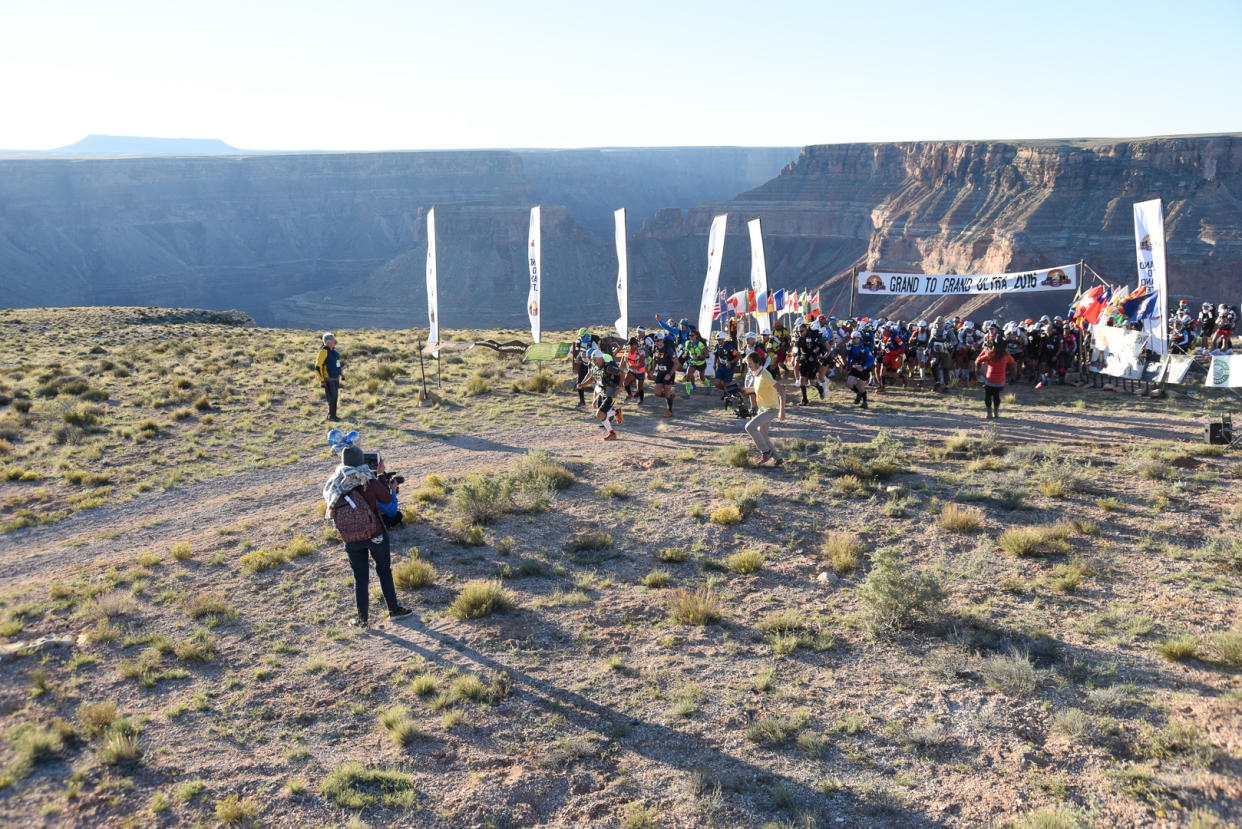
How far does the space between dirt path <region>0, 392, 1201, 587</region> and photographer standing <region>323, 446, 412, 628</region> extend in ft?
13.4

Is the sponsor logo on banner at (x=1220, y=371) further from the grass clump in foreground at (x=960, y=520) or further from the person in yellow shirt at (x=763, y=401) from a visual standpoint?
the person in yellow shirt at (x=763, y=401)

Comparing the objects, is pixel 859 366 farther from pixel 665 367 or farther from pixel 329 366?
pixel 329 366

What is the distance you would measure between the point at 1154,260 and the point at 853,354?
20.8 feet

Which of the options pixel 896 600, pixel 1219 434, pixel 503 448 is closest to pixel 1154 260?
pixel 1219 434

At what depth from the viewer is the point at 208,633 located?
8016mm

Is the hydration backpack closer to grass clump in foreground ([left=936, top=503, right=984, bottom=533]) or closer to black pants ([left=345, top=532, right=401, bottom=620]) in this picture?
black pants ([left=345, top=532, right=401, bottom=620])

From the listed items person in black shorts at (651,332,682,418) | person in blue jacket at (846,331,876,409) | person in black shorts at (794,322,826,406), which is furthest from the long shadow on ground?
person in blue jacket at (846,331,876,409)

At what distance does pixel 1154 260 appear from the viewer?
54.3 feet

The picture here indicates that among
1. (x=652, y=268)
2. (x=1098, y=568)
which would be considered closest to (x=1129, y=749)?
(x=1098, y=568)

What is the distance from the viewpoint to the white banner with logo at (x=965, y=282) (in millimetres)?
Result: 20766

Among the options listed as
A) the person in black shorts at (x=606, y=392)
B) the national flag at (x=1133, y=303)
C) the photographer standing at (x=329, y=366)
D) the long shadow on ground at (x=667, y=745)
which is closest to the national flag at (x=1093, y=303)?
the national flag at (x=1133, y=303)

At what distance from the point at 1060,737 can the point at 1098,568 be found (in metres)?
3.33

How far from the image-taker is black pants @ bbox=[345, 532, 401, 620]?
7.87 metres

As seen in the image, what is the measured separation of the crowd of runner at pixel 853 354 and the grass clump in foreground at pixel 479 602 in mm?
9203
